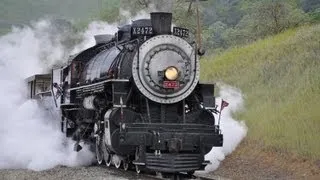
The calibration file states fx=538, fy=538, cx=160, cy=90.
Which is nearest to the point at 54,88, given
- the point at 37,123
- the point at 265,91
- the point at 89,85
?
the point at 37,123

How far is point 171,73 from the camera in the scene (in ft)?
35.1

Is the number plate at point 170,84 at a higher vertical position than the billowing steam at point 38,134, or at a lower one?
higher

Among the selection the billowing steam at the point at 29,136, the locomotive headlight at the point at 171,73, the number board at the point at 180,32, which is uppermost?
the number board at the point at 180,32

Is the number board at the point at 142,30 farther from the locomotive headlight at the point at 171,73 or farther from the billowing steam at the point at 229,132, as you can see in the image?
the billowing steam at the point at 229,132

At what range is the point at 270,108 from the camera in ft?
51.8

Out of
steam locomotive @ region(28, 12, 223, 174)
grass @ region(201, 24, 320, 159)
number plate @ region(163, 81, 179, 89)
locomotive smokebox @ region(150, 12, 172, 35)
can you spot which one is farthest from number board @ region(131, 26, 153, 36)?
grass @ region(201, 24, 320, 159)

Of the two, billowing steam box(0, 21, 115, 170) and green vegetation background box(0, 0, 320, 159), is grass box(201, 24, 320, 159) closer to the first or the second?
green vegetation background box(0, 0, 320, 159)

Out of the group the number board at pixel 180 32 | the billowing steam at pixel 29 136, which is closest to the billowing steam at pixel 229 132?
the billowing steam at pixel 29 136

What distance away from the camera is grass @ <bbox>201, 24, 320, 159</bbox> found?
43.5ft

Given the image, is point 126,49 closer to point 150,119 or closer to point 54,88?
point 150,119

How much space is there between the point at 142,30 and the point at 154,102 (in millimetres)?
1550

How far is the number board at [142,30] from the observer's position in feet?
36.7

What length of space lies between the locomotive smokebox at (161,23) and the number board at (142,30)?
0.11 meters

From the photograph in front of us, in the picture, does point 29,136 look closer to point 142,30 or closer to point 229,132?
point 142,30
